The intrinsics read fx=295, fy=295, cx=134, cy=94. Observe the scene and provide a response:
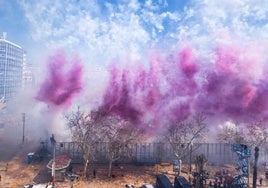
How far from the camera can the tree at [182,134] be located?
47.9m

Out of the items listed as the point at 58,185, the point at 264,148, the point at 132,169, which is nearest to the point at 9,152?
the point at 58,185

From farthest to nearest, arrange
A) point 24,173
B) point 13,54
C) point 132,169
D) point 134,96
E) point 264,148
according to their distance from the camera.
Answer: point 13,54
point 134,96
point 264,148
point 132,169
point 24,173

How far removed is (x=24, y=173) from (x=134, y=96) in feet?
90.9

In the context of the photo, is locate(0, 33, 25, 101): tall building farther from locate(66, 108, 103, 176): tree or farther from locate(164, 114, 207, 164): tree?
locate(164, 114, 207, 164): tree

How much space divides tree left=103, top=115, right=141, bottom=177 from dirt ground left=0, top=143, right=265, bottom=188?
208cm

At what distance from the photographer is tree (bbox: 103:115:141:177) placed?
4578cm

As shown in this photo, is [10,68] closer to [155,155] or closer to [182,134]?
[155,155]

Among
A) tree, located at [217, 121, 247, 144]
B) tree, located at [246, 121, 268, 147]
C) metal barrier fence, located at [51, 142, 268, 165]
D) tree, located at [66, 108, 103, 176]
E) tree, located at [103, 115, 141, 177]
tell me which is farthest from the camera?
tree, located at [217, 121, 247, 144]

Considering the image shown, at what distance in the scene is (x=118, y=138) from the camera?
4716cm

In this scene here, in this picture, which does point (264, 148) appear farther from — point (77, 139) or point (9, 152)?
point (9, 152)

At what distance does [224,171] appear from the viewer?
151 feet

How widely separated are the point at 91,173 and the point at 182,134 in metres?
16.8

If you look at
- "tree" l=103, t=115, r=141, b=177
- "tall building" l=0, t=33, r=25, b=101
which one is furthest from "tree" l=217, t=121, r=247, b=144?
"tall building" l=0, t=33, r=25, b=101

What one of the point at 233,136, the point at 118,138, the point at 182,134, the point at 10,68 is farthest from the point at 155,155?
the point at 10,68
